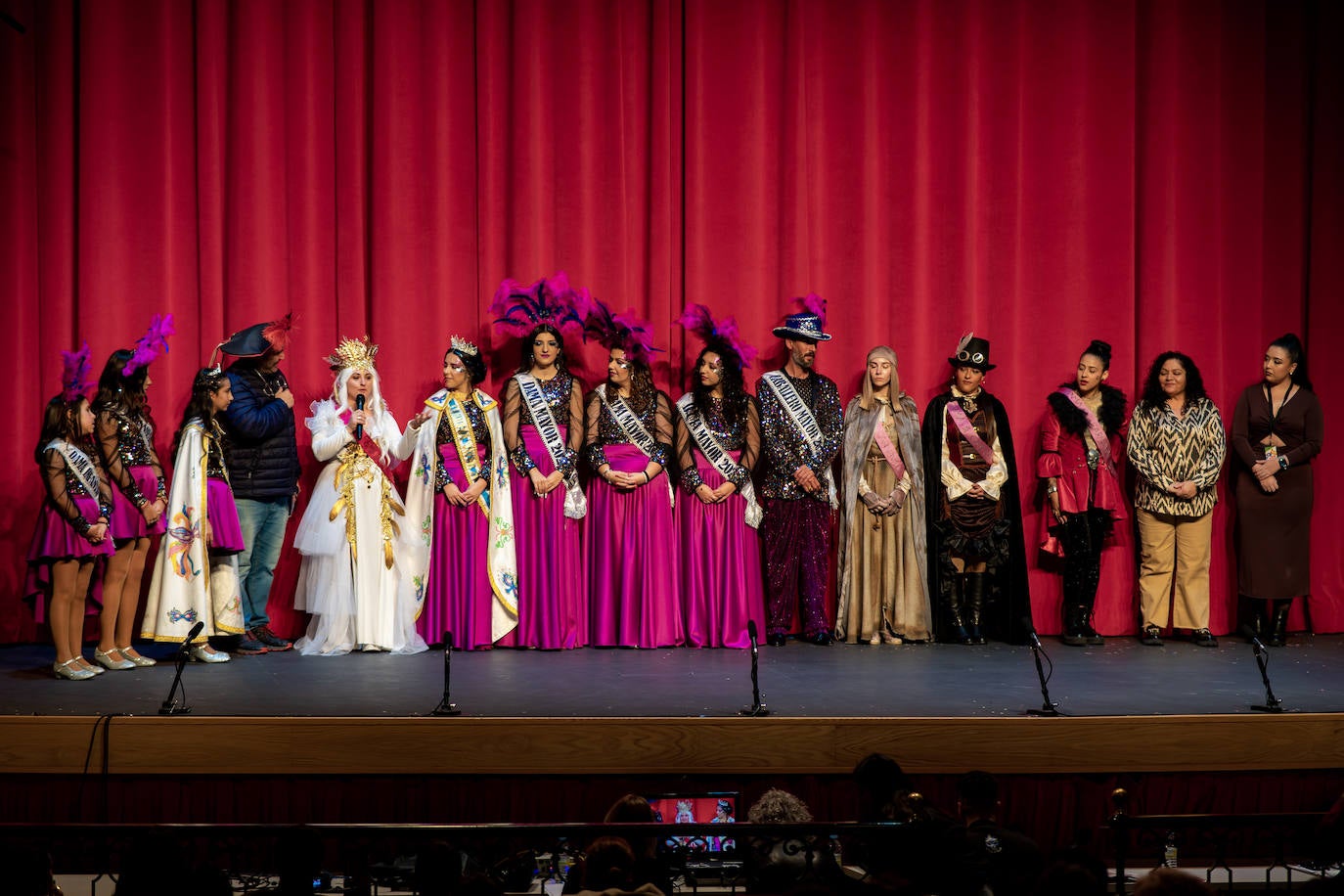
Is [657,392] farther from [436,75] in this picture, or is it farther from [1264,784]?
[1264,784]

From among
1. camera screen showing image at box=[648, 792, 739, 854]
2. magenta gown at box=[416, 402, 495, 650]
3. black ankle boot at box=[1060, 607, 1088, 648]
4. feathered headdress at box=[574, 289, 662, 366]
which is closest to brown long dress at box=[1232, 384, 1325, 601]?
black ankle boot at box=[1060, 607, 1088, 648]

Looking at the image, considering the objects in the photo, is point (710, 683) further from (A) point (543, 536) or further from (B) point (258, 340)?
(B) point (258, 340)

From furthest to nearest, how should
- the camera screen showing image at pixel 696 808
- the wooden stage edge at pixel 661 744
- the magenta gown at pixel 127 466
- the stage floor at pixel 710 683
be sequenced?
the magenta gown at pixel 127 466, the stage floor at pixel 710 683, the wooden stage edge at pixel 661 744, the camera screen showing image at pixel 696 808

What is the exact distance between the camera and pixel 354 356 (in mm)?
6754

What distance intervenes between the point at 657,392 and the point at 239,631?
2472 mm

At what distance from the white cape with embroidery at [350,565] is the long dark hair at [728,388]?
1.68 metres

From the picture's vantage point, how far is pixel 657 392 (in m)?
6.95

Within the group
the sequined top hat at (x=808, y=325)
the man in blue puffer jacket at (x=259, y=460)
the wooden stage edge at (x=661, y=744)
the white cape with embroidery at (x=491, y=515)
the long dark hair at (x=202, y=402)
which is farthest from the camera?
the sequined top hat at (x=808, y=325)

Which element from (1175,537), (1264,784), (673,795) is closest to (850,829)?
(673,795)

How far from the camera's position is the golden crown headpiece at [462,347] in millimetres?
6779

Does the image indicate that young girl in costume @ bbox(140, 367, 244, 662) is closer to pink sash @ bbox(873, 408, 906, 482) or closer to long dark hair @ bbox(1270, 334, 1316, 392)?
pink sash @ bbox(873, 408, 906, 482)

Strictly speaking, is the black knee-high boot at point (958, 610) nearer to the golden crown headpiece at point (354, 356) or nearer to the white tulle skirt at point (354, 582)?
the white tulle skirt at point (354, 582)

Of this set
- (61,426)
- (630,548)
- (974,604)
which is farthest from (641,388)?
(61,426)

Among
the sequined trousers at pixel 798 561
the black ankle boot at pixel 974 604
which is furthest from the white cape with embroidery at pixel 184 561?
the black ankle boot at pixel 974 604
